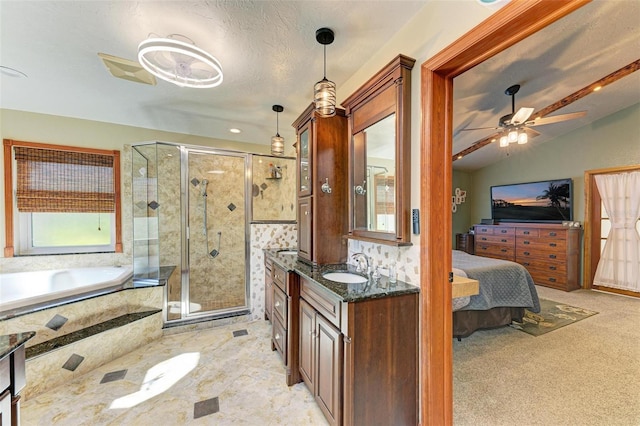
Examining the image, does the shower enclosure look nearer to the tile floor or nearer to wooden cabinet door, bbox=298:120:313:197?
the tile floor

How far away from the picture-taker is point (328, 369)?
4.75ft

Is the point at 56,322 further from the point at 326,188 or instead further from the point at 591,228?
the point at 591,228

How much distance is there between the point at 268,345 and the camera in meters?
2.53

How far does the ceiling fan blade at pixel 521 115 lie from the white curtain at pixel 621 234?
2701mm

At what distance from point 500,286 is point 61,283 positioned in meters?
4.90

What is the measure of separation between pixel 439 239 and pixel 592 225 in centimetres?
512

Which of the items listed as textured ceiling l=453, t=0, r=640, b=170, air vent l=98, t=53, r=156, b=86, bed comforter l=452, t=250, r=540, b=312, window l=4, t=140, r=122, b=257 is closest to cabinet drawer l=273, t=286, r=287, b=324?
bed comforter l=452, t=250, r=540, b=312

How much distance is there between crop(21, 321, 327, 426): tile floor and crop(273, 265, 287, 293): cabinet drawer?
723 mm

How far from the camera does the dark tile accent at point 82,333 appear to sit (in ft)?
6.15

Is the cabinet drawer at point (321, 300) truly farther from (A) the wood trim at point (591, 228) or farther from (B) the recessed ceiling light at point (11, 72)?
(A) the wood trim at point (591, 228)

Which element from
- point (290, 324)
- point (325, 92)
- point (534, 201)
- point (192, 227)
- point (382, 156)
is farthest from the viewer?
point (534, 201)

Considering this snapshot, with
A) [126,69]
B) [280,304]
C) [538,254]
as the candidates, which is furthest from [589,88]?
[126,69]

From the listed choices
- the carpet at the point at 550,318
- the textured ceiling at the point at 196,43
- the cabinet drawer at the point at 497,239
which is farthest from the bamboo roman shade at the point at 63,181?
the cabinet drawer at the point at 497,239

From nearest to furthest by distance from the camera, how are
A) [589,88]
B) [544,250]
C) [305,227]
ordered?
Answer: [305,227] < [589,88] < [544,250]
